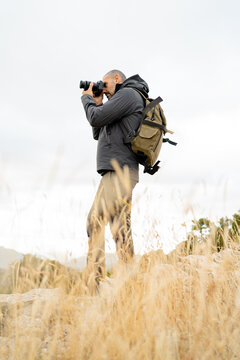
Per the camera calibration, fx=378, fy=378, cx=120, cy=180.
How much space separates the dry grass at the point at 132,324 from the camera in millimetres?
→ 1723

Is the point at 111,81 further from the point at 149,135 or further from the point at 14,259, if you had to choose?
the point at 14,259

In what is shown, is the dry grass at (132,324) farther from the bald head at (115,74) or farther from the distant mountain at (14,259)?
the bald head at (115,74)

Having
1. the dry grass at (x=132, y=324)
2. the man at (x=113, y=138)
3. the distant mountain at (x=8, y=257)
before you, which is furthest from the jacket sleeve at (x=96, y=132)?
the distant mountain at (x=8, y=257)

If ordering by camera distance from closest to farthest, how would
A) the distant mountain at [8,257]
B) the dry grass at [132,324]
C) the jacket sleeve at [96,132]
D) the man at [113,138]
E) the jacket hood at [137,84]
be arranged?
the dry grass at [132,324]
the distant mountain at [8,257]
the man at [113,138]
the jacket hood at [137,84]
the jacket sleeve at [96,132]

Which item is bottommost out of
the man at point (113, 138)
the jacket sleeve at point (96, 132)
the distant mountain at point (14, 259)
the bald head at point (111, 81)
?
the distant mountain at point (14, 259)

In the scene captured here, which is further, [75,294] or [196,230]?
[196,230]

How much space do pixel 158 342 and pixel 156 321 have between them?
279 mm

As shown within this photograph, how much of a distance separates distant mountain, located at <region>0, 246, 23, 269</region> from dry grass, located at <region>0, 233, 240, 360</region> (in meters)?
0.08

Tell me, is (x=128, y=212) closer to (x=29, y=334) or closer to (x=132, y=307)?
(x=132, y=307)

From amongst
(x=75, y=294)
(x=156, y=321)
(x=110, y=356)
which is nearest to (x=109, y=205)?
(x=75, y=294)

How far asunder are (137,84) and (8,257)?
1.96 meters

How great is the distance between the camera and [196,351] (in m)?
1.75

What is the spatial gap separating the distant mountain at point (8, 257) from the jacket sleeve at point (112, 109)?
1.30 m

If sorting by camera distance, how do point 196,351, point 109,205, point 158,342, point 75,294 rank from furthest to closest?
point 109,205, point 75,294, point 196,351, point 158,342
